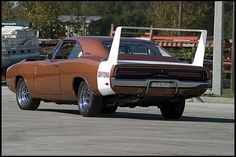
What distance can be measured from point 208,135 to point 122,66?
7.57 ft

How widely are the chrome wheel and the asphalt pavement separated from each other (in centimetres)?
21

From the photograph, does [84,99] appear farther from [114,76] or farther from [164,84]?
[164,84]

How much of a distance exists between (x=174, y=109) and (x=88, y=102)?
180 cm

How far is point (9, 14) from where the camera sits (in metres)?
46.0

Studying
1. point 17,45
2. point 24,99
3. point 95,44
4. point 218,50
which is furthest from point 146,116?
point 17,45

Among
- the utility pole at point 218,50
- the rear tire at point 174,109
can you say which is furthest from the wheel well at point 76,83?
the utility pole at point 218,50

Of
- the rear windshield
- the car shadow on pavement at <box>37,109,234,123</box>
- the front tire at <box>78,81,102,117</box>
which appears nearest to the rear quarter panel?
the car shadow on pavement at <box>37,109,234,123</box>

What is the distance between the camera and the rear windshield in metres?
13.4

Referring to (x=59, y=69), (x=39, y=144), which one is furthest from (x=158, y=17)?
(x=39, y=144)

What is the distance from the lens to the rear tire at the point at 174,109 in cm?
1377

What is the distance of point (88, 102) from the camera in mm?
13102

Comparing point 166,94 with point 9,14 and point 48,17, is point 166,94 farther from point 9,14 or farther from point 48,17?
point 9,14

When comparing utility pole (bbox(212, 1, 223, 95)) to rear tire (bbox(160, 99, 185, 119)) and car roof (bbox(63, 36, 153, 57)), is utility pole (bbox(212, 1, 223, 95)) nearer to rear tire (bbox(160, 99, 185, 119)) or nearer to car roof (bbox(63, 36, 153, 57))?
rear tire (bbox(160, 99, 185, 119))

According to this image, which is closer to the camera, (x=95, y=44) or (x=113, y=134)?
(x=113, y=134)
